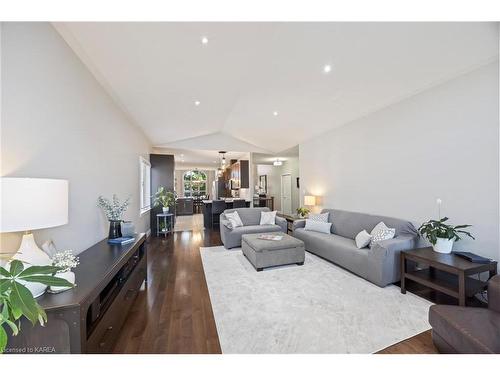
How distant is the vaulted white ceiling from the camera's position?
82.8 inches

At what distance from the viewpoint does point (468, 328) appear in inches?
55.2

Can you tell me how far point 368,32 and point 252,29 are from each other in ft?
4.05

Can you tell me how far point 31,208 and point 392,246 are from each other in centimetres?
352

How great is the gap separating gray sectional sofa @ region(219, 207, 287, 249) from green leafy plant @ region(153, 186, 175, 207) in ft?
6.02

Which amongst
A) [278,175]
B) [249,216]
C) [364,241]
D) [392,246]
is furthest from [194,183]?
[392,246]

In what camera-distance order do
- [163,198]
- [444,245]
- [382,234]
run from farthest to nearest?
[163,198]
[382,234]
[444,245]

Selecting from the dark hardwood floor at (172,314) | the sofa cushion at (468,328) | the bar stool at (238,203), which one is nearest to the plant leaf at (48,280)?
the dark hardwood floor at (172,314)

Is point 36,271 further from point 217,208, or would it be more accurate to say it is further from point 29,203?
point 217,208

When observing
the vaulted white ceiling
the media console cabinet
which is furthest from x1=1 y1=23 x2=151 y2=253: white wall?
the media console cabinet

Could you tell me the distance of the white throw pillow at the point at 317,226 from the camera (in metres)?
4.28

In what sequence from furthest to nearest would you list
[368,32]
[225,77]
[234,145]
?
[234,145], [225,77], [368,32]

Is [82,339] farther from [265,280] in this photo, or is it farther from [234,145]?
[234,145]

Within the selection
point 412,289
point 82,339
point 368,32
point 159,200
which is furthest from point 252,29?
point 159,200

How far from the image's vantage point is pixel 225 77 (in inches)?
129
